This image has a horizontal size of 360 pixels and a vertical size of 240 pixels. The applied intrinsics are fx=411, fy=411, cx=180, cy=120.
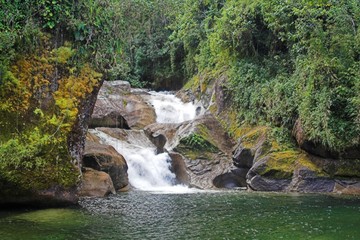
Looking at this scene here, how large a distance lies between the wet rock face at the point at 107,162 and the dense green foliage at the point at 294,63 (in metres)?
6.95

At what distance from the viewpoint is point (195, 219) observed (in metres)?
9.62

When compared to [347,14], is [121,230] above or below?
below

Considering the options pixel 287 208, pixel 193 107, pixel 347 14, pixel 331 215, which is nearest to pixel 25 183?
pixel 287 208

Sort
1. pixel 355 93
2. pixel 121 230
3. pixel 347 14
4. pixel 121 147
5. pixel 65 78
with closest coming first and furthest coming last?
pixel 121 230 → pixel 65 78 → pixel 355 93 → pixel 347 14 → pixel 121 147

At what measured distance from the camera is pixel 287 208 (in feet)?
36.2

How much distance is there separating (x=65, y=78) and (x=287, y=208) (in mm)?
7275

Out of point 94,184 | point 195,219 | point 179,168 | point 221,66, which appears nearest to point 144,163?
point 179,168

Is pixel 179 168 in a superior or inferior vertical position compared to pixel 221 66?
inferior

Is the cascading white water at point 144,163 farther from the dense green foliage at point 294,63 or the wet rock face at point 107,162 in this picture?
the dense green foliage at point 294,63

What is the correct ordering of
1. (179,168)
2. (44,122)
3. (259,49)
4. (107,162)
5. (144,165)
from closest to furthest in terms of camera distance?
(44,122) < (107,162) < (144,165) < (179,168) < (259,49)

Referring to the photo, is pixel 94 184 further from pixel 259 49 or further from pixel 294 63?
pixel 259 49

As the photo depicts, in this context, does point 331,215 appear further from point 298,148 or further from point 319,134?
point 298,148

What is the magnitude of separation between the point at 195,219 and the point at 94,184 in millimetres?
5203

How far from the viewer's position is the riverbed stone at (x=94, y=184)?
13430 millimetres
